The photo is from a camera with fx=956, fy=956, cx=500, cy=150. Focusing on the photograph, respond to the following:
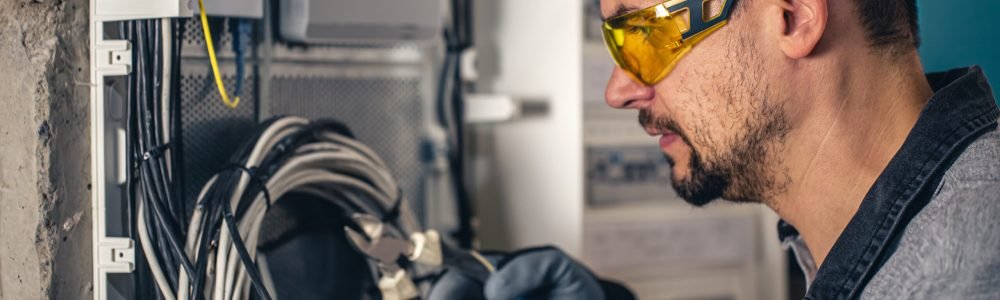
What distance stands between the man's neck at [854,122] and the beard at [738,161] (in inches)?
1.4

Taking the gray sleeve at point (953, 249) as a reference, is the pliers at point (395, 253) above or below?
below

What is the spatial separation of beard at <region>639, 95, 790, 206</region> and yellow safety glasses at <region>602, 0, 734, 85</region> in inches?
3.6

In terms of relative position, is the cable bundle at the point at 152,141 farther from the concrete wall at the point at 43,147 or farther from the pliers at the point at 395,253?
the pliers at the point at 395,253

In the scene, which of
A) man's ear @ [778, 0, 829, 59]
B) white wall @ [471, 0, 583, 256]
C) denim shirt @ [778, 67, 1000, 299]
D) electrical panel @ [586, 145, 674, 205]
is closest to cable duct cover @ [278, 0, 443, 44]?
white wall @ [471, 0, 583, 256]

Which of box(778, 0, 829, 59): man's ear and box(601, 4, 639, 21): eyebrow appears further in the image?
Answer: box(601, 4, 639, 21): eyebrow

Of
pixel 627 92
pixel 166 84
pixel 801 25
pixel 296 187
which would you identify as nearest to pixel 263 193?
pixel 296 187

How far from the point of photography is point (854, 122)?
1.19 metres

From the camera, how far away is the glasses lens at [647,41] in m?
1.25

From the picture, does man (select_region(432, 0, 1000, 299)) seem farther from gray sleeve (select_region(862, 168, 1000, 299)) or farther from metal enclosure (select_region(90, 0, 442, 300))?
metal enclosure (select_region(90, 0, 442, 300))

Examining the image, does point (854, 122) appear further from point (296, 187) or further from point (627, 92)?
point (296, 187)

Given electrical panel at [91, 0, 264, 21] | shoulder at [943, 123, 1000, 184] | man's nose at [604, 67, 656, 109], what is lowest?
shoulder at [943, 123, 1000, 184]

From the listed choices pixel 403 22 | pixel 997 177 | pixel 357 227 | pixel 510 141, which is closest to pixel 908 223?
pixel 997 177

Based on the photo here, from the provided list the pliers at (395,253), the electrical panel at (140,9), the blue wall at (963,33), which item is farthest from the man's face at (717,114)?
the blue wall at (963,33)

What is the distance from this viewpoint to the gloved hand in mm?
1442
